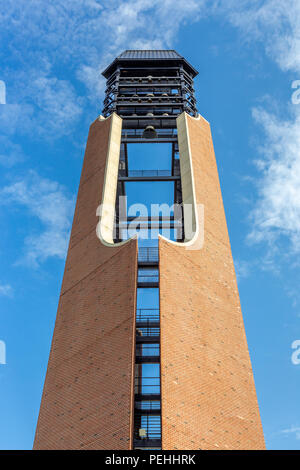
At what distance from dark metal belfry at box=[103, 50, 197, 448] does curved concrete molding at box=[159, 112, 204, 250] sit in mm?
1085

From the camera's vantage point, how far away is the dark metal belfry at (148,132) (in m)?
14.9

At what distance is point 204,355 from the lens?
46.8ft

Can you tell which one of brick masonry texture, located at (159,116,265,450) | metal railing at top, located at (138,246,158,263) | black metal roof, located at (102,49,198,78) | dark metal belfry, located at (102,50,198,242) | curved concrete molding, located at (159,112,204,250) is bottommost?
brick masonry texture, located at (159,116,265,450)

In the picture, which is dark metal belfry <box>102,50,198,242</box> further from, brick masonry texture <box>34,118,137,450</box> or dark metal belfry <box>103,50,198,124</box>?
brick masonry texture <box>34,118,137,450</box>

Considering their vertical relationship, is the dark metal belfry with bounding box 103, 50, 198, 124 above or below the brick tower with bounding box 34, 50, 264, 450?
above

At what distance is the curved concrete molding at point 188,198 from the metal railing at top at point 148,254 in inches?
48.3

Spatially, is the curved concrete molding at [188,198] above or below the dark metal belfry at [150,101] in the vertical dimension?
below

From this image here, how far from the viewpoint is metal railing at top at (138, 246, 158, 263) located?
17302 mm

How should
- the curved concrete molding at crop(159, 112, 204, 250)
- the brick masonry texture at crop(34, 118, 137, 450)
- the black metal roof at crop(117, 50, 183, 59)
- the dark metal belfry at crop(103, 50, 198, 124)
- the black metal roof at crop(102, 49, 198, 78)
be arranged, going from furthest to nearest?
the black metal roof at crop(117, 50, 183, 59) < the black metal roof at crop(102, 49, 198, 78) < the dark metal belfry at crop(103, 50, 198, 124) < the curved concrete molding at crop(159, 112, 204, 250) < the brick masonry texture at crop(34, 118, 137, 450)

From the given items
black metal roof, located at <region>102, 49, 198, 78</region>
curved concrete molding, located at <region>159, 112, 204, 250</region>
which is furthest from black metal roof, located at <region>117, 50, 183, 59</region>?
curved concrete molding, located at <region>159, 112, 204, 250</region>

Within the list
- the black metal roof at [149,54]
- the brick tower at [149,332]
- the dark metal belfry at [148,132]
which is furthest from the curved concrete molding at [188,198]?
the black metal roof at [149,54]

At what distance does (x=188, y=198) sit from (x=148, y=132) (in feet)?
20.6

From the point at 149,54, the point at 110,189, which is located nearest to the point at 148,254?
A: the point at 110,189

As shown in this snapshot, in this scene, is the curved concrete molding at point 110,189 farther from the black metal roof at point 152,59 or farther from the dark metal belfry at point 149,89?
the black metal roof at point 152,59
